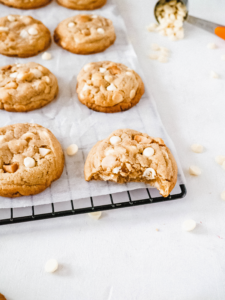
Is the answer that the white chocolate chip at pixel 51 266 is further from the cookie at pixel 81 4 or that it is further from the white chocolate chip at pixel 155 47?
the cookie at pixel 81 4

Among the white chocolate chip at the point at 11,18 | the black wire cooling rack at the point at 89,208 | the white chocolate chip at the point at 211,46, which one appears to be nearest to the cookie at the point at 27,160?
the black wire cooling rack at the point at 89,208

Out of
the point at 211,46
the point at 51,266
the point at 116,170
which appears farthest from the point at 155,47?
the point at 51,266

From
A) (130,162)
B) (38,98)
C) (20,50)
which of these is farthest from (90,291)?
(20,50)

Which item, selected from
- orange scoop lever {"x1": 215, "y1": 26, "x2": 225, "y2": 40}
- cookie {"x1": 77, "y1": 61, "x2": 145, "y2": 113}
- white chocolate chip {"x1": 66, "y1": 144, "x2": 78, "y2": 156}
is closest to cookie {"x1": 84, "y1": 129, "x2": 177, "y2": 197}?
white chocolate chip {"x1": 66, "y1": 144, "x2": 78, "y2": 156}

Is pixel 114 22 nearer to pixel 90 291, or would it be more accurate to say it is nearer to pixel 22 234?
pixel 22 234

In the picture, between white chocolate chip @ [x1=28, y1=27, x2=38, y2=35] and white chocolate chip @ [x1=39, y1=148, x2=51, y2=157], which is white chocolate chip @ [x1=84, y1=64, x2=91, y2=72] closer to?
white chocolate chip @ [x1=28, y1=27, x2=38, y2=35]

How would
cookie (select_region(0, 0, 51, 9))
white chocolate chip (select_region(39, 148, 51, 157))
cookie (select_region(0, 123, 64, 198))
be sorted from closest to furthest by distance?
cookie (select_region(0, 123, 64, 198)), white chocolate chip (select_region(39, 148, 51, 157)), cookie (select_region(0, 0, 51, 9))
